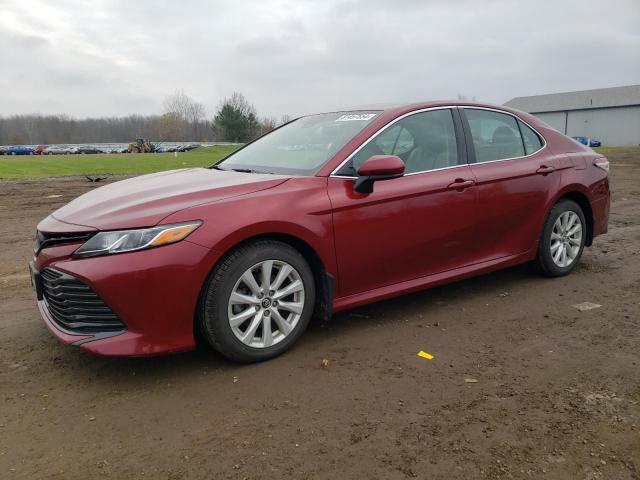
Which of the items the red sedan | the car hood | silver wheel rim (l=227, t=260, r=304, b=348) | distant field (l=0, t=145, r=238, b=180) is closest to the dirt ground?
silver wheel rim (l=227, t=260, r=304, b=348)

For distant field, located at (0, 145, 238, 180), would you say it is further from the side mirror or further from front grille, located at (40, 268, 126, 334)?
front grille, located at (40, 268, 126, 334)

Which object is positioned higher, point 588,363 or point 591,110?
point 591,110

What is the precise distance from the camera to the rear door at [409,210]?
357cm

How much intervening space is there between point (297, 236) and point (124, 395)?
1.36 meters

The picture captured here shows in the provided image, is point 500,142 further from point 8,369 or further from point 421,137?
point 8,369

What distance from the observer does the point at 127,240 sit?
289 centimetres

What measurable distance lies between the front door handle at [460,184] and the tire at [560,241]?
1.10 metres

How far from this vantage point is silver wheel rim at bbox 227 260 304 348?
3.16 meters

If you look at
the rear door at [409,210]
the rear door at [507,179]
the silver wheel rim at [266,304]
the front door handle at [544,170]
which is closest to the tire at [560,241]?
the rear door at [507,179]

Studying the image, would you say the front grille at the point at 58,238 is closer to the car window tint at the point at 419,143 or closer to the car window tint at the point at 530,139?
the car window tint at the point at 419,143

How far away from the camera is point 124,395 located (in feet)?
9.71

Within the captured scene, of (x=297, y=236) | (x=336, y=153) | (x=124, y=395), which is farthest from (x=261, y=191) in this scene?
(x=124, y=395)

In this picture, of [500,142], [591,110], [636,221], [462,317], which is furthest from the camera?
[591,110]

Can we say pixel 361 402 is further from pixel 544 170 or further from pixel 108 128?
pixel 108 128
